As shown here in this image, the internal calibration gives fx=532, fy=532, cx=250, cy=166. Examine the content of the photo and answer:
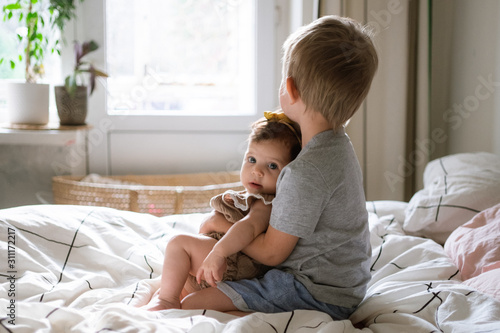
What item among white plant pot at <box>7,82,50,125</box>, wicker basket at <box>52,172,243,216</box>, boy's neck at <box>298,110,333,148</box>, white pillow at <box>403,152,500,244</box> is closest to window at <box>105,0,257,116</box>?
white plant pot at <box>7,82,50,125</box>

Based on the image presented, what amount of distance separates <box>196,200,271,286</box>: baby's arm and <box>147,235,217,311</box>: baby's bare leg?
45mm

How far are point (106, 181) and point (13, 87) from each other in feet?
1.99

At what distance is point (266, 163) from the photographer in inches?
47.2

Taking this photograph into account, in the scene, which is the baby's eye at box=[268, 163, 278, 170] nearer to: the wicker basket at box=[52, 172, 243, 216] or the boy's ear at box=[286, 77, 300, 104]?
the boy's ear at box=[286, 77, 300, 104]

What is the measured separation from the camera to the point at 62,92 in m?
2.51

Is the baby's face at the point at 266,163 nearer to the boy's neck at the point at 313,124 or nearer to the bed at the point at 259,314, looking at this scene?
the boy's neck at the point at 313,124

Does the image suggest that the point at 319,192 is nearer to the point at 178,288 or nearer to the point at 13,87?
the point at 178,288

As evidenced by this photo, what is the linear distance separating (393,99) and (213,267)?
1695 millimetres

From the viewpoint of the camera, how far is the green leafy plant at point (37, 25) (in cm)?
242

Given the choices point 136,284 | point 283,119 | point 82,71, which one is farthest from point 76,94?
point 283,119

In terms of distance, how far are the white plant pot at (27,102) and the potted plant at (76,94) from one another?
0.07 m

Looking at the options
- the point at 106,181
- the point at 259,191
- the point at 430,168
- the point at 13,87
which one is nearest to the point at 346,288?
the point at 259,191

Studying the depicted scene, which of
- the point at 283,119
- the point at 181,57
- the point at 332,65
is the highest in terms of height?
the point at 181,57

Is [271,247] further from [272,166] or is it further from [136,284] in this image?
[136,284]
